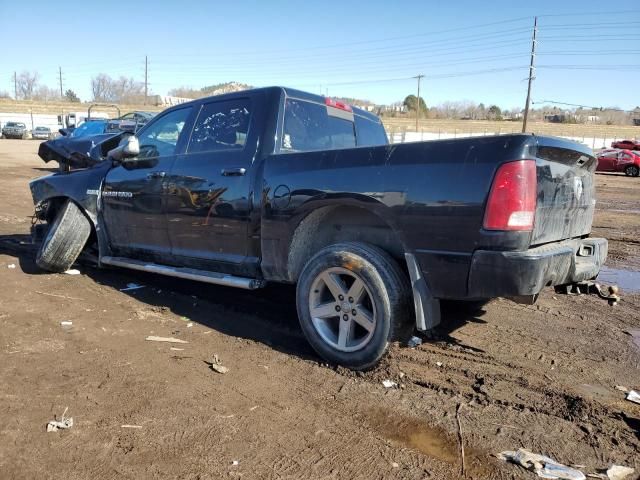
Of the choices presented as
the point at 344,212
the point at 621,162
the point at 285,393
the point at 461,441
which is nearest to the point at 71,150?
the point at 344,212

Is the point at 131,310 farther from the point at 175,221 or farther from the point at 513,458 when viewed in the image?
the point at 513,458

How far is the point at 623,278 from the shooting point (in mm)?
6469

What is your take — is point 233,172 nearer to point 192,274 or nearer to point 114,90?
point 192,274

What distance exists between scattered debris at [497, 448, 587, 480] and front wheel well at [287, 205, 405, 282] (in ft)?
4.76

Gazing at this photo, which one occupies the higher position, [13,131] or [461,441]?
[13,131]

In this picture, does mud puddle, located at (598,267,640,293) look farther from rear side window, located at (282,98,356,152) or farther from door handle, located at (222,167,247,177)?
door handle, located at (222,167,247,177)

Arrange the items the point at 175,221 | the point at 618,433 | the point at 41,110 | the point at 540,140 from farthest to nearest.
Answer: the point at 41,110
the point at 175,221
the point at 540,140
the point at 618,433

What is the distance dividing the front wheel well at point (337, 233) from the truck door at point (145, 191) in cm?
151

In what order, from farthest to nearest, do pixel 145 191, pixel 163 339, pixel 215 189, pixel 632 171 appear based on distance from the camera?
pixel 632 171 < pixel 145 191 < pixel 215 189 < pixel 163 339

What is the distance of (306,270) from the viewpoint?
381cm

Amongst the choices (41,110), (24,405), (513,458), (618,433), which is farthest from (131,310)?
(41,110)

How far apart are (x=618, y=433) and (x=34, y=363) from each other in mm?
3792

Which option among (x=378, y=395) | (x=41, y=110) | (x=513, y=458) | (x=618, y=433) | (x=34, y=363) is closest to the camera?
(x=513, y=458)

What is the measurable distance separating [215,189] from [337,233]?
3.73ft
